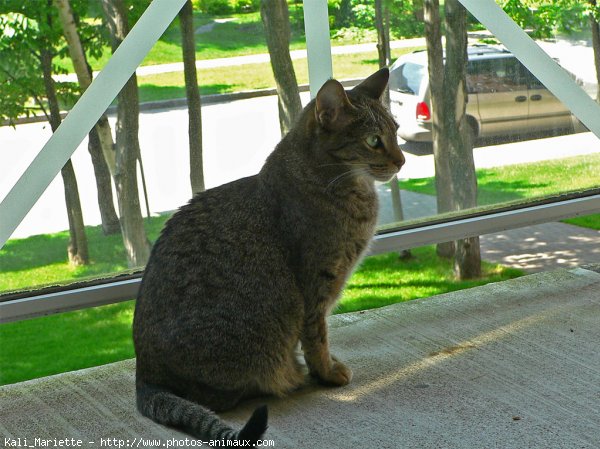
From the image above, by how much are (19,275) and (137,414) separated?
0.95 m

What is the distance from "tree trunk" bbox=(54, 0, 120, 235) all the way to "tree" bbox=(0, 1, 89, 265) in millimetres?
114

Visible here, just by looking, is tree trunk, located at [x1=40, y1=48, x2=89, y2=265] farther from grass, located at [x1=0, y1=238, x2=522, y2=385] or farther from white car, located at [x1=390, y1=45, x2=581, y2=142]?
white car, located at [x1=390, y1=45, x2=581, y2=142]

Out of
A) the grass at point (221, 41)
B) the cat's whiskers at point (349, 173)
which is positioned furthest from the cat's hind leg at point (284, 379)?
the grass at point (221, 41)

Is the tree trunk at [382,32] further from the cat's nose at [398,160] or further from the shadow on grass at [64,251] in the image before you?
the shadow on grass at [64,251]

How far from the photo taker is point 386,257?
474 centimetres

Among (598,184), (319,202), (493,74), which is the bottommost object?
(598,184)

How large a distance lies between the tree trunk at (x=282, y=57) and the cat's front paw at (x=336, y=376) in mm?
1183

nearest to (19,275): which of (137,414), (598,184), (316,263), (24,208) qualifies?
(24,208)

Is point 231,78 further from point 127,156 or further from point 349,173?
point 349,173

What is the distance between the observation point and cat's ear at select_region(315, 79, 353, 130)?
112 inches

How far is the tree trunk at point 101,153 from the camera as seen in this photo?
3547mm

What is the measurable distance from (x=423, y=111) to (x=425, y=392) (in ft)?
6.00

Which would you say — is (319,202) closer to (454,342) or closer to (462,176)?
(454,342)

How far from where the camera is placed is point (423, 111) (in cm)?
435
